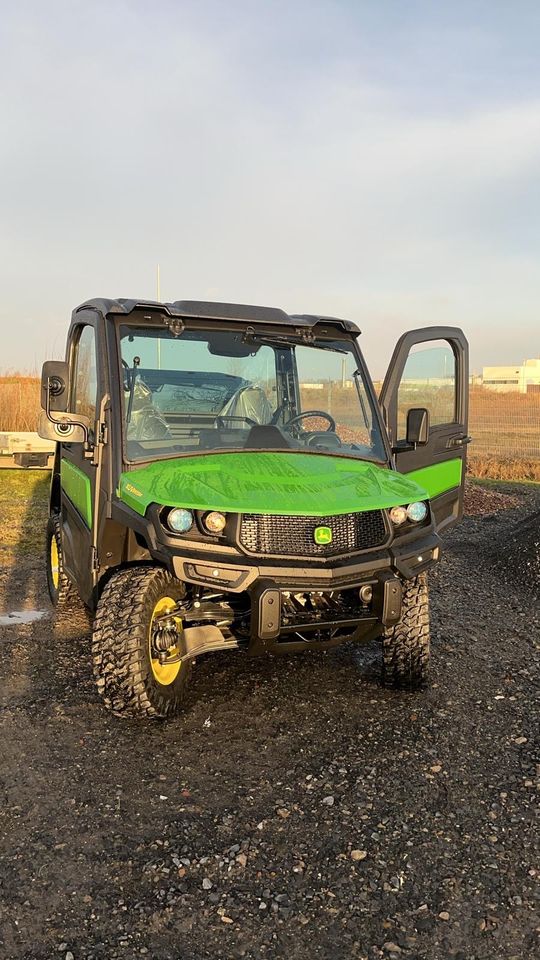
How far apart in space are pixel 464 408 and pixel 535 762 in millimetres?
2926

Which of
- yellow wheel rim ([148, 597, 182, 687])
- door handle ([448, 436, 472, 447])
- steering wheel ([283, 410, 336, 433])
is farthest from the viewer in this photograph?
door handle ([448, 436, 472, 447])

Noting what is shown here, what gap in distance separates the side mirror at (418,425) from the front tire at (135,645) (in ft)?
6.04

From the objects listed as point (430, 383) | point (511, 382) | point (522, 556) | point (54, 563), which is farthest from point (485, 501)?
point (511, 382)

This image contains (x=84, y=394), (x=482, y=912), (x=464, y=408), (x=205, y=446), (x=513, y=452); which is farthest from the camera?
(x=513, y=452)

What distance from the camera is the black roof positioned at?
181 inches

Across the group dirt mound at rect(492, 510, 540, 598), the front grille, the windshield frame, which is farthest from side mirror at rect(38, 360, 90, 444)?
dirt mound at rect(492, 510, 540, 598)

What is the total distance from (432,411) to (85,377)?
8.52 ft

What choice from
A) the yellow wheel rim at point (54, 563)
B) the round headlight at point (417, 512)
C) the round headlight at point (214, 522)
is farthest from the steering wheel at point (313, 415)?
the yellow wheel rim at point (54, 563)

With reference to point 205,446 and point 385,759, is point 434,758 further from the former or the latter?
point 205,446

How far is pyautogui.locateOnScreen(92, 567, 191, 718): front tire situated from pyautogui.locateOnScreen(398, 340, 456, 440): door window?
85.1 inches

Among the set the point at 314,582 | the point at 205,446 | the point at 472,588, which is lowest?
the point at 472,588

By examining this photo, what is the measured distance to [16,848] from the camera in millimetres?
3090

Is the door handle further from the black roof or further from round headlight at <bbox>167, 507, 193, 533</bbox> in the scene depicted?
round headlight at <bbox>167, 507, 193, 533</bbox>

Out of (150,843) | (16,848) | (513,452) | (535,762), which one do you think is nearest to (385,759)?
(535,762)
